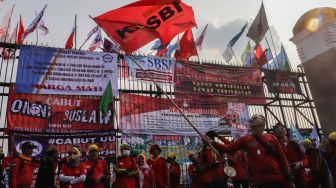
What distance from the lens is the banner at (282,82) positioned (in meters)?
14.0

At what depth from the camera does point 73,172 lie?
19.2 feet

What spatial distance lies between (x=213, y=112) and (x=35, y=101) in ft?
20.2

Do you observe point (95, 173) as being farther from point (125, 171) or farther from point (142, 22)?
point (142, 22)

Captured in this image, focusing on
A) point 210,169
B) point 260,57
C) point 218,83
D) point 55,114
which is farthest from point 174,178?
point 260,57

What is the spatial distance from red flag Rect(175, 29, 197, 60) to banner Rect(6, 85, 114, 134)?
15.4 ft

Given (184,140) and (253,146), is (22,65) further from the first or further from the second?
(253,146)

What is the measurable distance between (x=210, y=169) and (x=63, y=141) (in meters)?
4.78

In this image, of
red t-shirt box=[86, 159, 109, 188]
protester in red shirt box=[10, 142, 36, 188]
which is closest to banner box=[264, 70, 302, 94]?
red t-shirt box=[86, 159, 109, 188]

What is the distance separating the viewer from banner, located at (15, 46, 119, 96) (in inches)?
385

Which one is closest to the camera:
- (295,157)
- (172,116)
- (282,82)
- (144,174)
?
(295,157)

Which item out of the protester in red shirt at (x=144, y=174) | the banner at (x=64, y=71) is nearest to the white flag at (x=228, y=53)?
the banner at (x=64, y=71)

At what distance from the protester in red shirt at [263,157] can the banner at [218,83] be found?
7.64 meters

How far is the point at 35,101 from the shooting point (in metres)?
9.55

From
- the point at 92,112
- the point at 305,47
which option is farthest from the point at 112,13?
the point at 305,47
